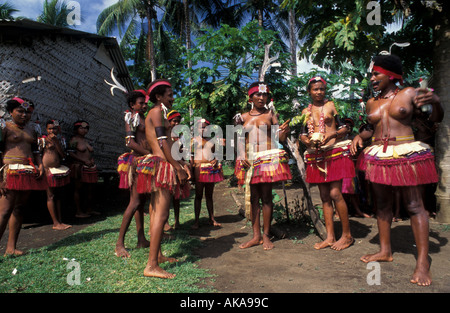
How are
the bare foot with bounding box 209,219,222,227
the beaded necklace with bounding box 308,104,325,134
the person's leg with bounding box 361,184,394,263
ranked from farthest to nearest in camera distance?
the bare foot with bounding box 209,219,222,227
the beaded necklace with bounding box 308,104,325,134
the person's leg with bounding box 361,184,394,263

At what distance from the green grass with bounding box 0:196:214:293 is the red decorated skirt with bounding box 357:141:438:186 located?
205 centimetres

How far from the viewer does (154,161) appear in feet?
10.2

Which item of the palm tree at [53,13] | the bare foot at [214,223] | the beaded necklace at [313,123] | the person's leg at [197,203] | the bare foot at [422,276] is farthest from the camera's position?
the palm tree at [53,13]

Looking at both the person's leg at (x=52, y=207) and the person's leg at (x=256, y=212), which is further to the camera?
the person's leg at (x=52, y=207)

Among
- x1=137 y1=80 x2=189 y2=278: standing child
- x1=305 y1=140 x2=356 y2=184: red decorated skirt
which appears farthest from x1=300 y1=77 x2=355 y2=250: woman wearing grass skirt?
x1=137 y1=80 x2=189 y2=278: standing child

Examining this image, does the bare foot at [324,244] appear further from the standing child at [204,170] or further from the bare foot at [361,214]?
the standing child at [204,170]

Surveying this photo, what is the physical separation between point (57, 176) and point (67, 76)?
8.32ft

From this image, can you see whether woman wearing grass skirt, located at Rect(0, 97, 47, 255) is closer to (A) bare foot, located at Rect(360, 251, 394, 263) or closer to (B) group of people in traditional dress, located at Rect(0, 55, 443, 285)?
(B) group of people in traditional dress, located at Rect(0, 55, 443, 285)

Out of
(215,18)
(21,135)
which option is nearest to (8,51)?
(21,135)

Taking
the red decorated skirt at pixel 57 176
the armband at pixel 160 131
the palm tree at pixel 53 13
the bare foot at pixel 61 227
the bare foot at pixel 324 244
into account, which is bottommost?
the bare foot at pixel 61 227

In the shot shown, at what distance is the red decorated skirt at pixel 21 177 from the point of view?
3924 mm

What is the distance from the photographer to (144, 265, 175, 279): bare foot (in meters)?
2.94

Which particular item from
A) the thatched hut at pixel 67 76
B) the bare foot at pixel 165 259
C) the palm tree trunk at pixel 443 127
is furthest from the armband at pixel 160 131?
the palm tree trunk at pixel 443 127

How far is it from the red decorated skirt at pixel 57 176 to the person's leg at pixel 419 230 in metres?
5.79
